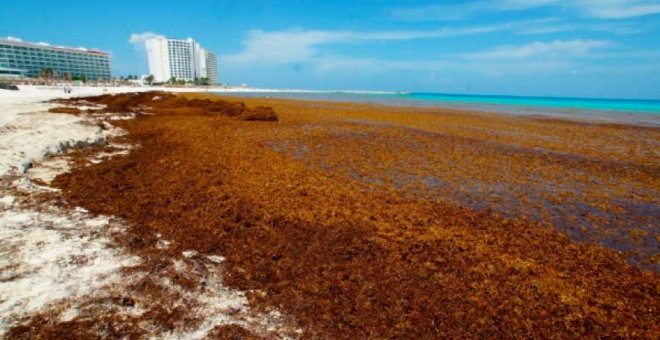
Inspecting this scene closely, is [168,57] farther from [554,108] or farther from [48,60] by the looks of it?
[554,108]

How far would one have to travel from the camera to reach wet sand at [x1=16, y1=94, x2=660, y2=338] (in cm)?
334

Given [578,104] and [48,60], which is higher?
[48,60]

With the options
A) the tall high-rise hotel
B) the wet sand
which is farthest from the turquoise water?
the tall high-rise hotel

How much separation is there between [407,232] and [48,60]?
17412cm

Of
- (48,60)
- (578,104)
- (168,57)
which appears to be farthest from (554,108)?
(168,57)

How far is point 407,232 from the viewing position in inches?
204

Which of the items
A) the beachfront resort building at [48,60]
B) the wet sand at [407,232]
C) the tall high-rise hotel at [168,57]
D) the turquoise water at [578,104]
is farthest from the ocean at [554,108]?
the tall high-rise hotel at [168,57]

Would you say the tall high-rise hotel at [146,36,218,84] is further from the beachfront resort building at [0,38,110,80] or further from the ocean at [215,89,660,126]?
the ocean at [215,89,660,126]

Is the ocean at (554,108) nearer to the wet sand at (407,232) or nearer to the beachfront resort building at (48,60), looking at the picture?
the wet sand at (407,232)

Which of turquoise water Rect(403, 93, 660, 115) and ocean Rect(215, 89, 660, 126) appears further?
turquoise water Rect(403, 93, 660, 115)

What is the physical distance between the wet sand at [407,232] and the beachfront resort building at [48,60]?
126 meters

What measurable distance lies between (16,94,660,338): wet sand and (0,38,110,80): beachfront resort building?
126271 mm

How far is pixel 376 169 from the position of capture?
9.35 m

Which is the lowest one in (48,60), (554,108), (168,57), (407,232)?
(407,232)
